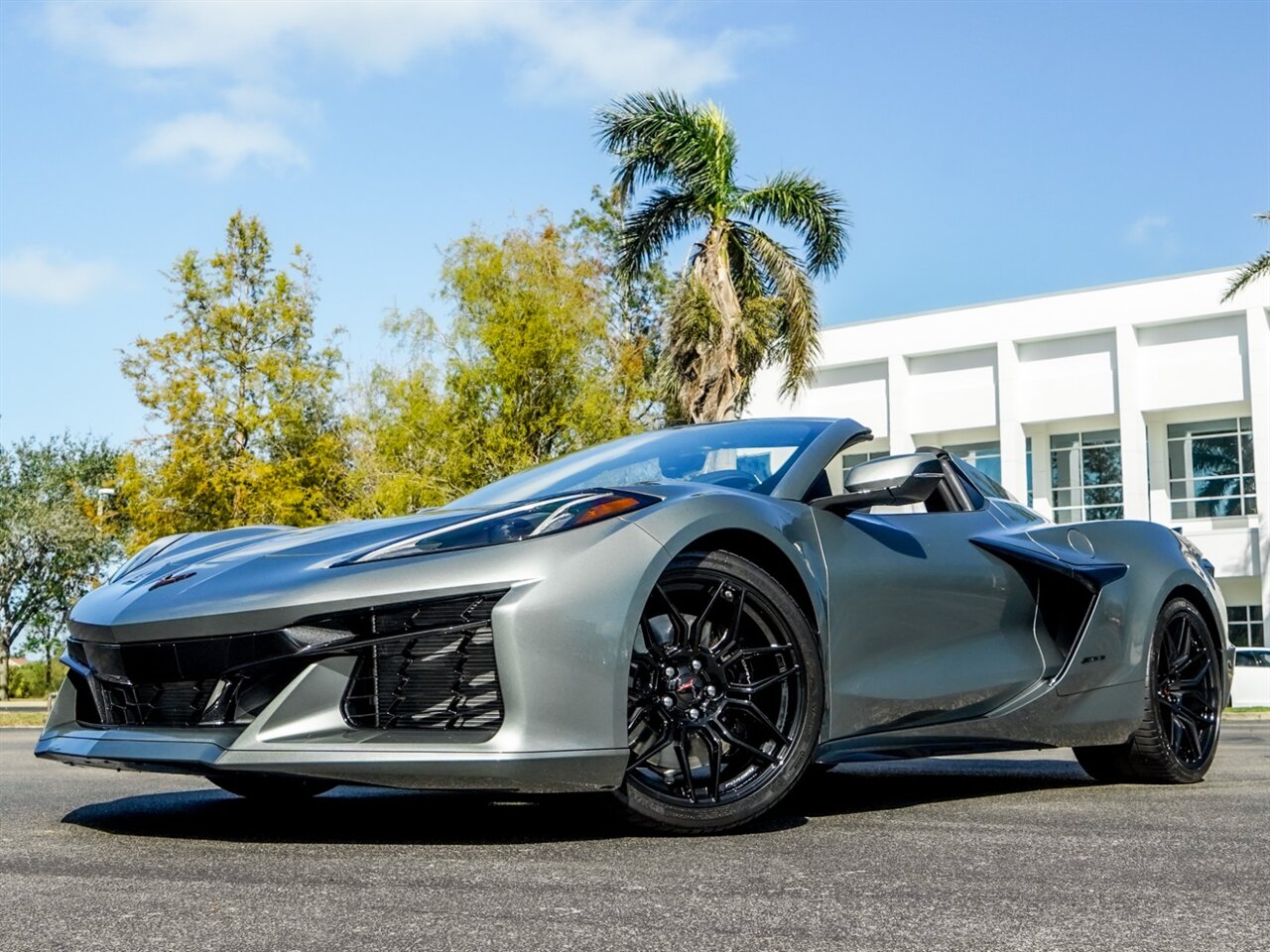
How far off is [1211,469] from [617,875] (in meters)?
39.1

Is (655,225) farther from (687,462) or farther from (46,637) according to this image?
(46,637)

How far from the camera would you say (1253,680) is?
27.0 meters

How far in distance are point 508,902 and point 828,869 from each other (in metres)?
0.82

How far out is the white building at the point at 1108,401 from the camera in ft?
125

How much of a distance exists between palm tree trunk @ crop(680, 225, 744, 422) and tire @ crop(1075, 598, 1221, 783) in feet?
54.8

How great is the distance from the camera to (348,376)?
3516cm

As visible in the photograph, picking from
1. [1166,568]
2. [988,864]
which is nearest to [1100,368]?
[1166,568]

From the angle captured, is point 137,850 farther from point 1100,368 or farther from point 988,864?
point 1100,368

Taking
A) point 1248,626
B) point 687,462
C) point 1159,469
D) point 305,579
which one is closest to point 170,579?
point 305,579

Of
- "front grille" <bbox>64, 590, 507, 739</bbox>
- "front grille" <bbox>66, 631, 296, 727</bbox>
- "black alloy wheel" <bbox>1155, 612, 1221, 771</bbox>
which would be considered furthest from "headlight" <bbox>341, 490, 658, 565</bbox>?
"black alloy wheel" <bbox>1155, 612, 1221, 771</bbox>

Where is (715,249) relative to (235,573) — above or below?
above

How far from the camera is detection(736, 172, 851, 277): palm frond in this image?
23.3 metres

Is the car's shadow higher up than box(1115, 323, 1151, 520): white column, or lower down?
lower down

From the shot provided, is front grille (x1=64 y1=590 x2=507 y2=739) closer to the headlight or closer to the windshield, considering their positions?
the headlight
